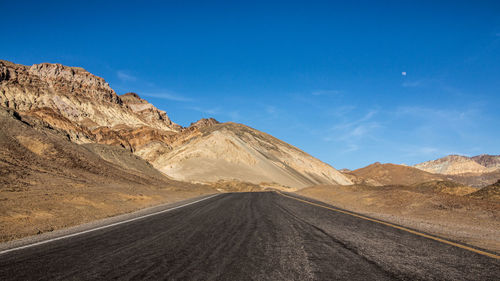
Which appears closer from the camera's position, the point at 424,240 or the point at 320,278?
the point at 320,278

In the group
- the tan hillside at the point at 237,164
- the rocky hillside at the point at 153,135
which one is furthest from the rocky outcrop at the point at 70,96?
the tan hillside at the point at 237,164

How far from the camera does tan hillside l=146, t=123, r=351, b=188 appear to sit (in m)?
79.4

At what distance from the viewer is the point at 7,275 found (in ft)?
13.4

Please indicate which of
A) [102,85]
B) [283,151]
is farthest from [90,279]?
[102,85]

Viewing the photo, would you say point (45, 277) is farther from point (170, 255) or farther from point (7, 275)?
point (170, 255)

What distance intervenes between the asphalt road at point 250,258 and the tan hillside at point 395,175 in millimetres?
143722

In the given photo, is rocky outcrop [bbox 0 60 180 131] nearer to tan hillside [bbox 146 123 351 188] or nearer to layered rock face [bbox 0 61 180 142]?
layered rock face [bbox 0 61 180 142]

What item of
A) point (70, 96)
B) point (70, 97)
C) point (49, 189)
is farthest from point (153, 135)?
point (49, 189)

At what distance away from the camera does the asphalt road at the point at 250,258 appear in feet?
12.8

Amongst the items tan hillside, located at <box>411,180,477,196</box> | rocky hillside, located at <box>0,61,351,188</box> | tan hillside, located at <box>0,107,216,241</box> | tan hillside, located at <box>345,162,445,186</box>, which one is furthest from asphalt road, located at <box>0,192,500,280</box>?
tan hillside, located at <box>345,162,445,186</box>

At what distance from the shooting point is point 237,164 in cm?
8606

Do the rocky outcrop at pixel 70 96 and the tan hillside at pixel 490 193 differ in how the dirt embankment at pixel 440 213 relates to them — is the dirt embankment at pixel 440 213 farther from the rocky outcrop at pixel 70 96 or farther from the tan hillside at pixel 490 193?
the rocky outcrop at pixel 70 96

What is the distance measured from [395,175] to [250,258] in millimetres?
173612

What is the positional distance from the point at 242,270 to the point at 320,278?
42.3 inches
